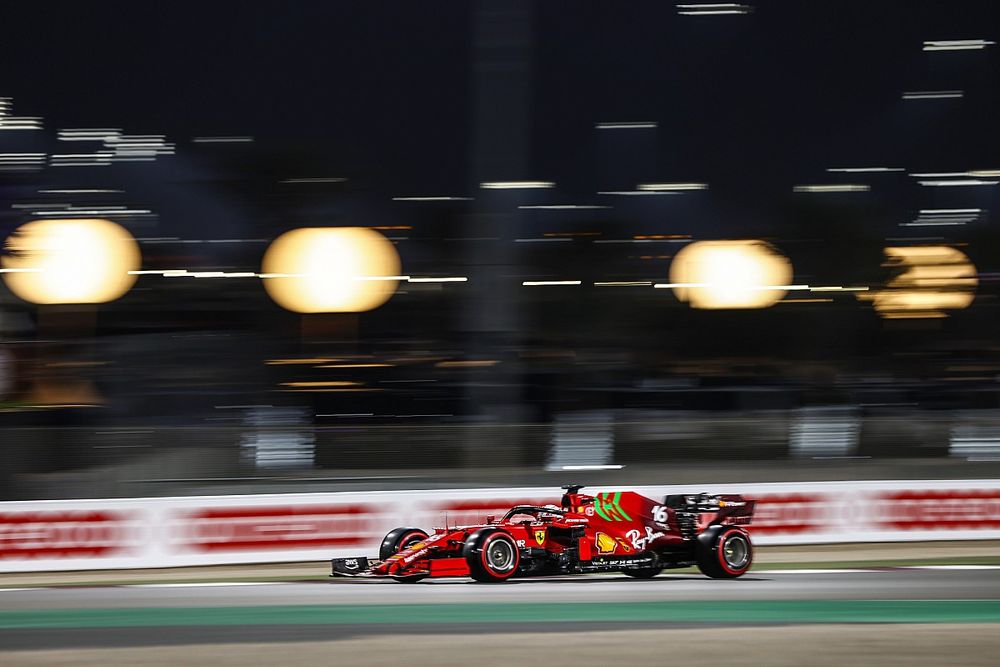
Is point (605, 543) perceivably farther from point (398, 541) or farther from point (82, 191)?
point (82, 191)

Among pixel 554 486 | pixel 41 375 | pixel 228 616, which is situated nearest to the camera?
pixel 228 616

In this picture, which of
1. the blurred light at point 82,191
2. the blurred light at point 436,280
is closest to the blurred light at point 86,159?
the blurred light at point 82,191

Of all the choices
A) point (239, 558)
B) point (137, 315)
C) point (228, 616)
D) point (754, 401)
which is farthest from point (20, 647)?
point (137, 315)

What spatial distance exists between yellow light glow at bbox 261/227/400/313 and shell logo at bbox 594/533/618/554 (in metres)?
15.3

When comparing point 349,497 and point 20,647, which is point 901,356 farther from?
point 20,647

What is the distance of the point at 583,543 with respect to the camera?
403 inches

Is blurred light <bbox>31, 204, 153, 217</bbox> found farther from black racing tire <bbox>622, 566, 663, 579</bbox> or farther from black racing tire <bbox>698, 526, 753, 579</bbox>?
black racing tire <bbox>698, 526, 753, 579</bbox>

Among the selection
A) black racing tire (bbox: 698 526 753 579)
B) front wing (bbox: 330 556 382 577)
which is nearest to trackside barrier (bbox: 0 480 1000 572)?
front wing (bbox: 330 556 382 577)

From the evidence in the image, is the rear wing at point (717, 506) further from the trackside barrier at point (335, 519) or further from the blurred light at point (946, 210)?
the blurred light at point (946, 210)

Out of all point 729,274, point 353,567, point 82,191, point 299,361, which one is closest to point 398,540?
point 353,567

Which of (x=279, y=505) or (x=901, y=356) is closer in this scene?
(x=279, y=505)

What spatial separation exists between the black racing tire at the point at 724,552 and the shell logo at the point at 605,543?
83cm

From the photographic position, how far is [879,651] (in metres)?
7.17

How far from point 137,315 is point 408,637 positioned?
18.0 metres
